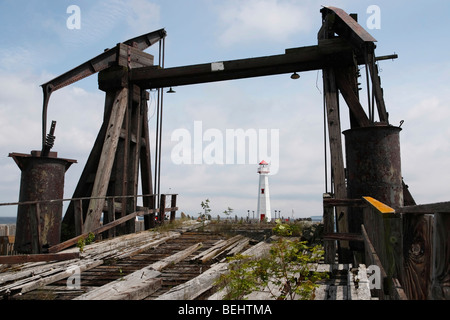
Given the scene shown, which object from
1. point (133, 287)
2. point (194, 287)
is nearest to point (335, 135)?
point (194, 287)

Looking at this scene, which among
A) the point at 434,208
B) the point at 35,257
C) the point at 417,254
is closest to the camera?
the point at 434,208

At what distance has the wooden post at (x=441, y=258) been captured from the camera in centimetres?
149

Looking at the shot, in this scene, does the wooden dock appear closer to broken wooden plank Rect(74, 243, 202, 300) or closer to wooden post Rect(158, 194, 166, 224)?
broken wooden plank Rect(74, 243, 202, 300)

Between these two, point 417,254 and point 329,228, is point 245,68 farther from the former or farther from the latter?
point 417,254

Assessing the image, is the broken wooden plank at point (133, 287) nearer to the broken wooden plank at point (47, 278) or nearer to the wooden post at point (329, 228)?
the broken wooden plank at point (47, 278)

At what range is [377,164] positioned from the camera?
622 centimetres

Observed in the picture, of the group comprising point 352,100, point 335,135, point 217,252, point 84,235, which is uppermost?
point 352,100

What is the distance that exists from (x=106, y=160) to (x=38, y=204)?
2824mm

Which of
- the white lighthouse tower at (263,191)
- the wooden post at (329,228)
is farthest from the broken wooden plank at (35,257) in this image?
the white lighthouse tower at (263,191)

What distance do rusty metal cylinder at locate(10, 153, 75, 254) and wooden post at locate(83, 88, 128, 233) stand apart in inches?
51.2

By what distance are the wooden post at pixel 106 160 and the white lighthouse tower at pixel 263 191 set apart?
118 ft

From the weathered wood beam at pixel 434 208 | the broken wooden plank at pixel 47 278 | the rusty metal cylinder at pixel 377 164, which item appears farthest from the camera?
the rusty metal cylinder at pixel 377 164

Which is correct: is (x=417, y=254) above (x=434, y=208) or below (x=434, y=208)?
below

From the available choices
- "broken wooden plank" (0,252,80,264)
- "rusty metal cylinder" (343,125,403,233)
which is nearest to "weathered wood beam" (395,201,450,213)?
"rusty metal cylinder" (343,125,403,233)
